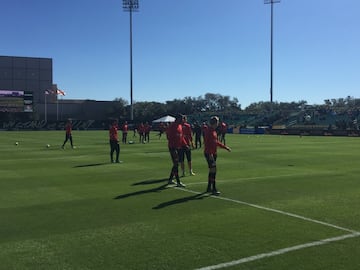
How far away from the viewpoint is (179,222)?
321 inches

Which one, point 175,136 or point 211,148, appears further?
point 175,136

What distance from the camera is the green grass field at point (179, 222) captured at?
6121 millimetres

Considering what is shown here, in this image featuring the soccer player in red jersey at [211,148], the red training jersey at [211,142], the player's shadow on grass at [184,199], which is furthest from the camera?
the red training jersey at [211,142]

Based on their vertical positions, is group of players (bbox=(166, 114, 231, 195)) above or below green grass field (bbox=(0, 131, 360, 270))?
above

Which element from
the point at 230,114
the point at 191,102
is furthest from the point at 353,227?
the point at 191,102

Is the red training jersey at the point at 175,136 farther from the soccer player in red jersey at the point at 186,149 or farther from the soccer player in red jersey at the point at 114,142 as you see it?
the soccer player in red jersey at the point at 114,142

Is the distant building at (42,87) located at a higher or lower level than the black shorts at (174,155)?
higher

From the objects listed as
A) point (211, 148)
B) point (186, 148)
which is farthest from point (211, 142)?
point (186, 148)

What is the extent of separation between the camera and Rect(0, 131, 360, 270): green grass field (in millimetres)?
6121

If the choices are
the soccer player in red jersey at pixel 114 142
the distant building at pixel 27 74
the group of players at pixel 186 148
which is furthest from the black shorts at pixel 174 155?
the distant building at pixel 27 74

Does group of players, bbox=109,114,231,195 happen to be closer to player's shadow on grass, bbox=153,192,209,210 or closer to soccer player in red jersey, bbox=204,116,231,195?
soccer player in red jersey, bbox=204,116,231,195

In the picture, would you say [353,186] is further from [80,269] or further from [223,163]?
[80,269]

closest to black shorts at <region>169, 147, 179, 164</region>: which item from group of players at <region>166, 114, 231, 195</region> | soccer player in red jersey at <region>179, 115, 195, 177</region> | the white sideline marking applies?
group of players at <region>166, 114, 231, 195</region>

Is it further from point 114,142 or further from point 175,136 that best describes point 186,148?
point 114,142
